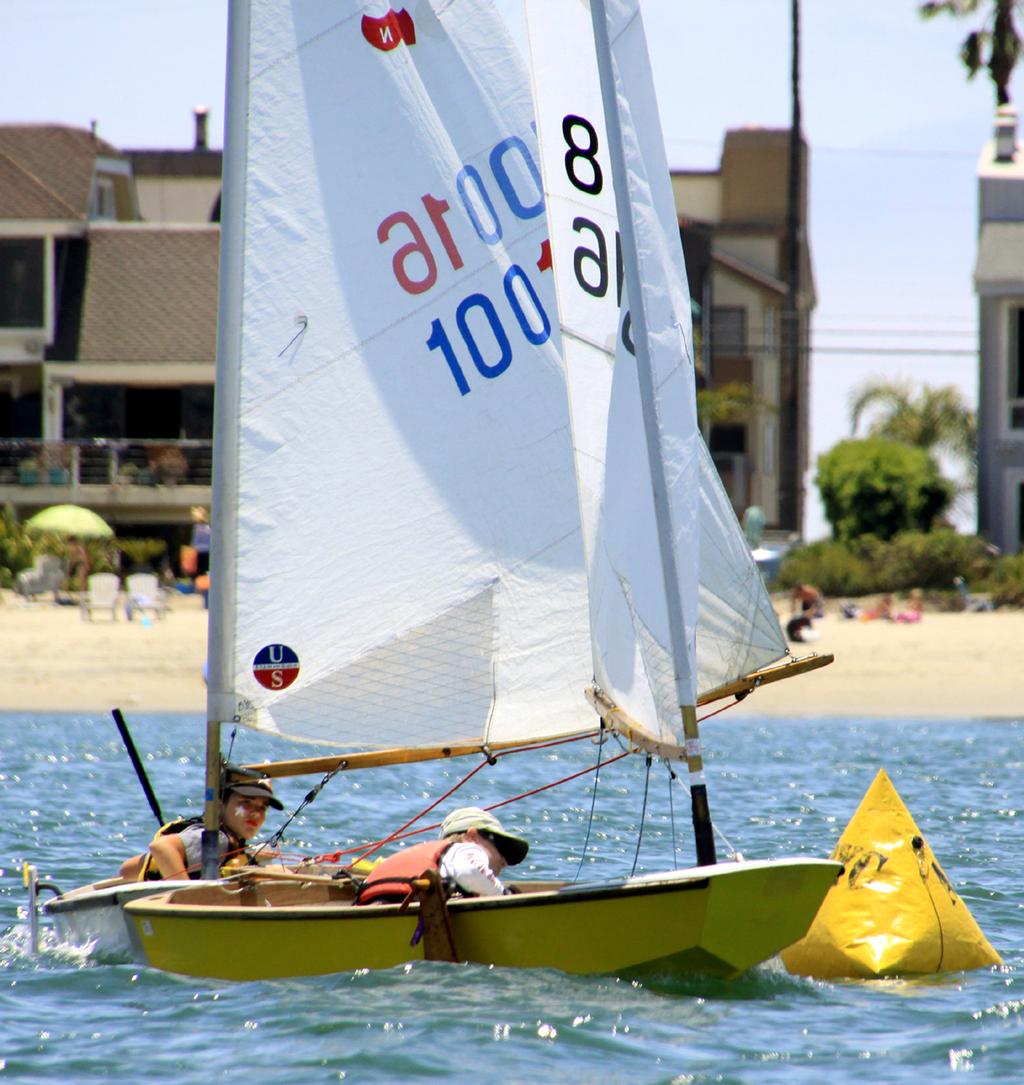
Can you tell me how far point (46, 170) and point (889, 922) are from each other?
116 ft

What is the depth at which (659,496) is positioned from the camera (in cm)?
841

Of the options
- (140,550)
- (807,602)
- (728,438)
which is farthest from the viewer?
(728,438)

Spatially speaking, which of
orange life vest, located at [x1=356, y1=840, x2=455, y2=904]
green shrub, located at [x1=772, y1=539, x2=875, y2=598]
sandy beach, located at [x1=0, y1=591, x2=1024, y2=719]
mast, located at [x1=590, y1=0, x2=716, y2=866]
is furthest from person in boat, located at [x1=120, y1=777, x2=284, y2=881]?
green shrub, located at [x1=772, y1=539, x2=875, y2=598]

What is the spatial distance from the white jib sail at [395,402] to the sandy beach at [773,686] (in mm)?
13356

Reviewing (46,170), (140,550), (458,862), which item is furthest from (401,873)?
(46,170)

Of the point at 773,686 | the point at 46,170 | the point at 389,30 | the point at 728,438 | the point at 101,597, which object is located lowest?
the point at 773,686

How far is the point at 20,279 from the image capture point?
127ft

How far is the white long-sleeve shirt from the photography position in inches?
327

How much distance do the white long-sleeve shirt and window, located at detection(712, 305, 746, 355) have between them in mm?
38989

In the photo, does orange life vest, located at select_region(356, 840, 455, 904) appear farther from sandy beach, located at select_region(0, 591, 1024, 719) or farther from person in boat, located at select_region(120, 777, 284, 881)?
sandy beach, located at select_region(0, 591, 1024, 719)

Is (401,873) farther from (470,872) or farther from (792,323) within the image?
(792,323)

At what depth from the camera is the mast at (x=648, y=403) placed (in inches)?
329

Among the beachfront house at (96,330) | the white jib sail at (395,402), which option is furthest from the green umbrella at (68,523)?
the white jib sail at (395,402)

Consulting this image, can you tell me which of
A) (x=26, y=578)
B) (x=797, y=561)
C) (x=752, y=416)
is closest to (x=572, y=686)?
(x=26, y=578)
